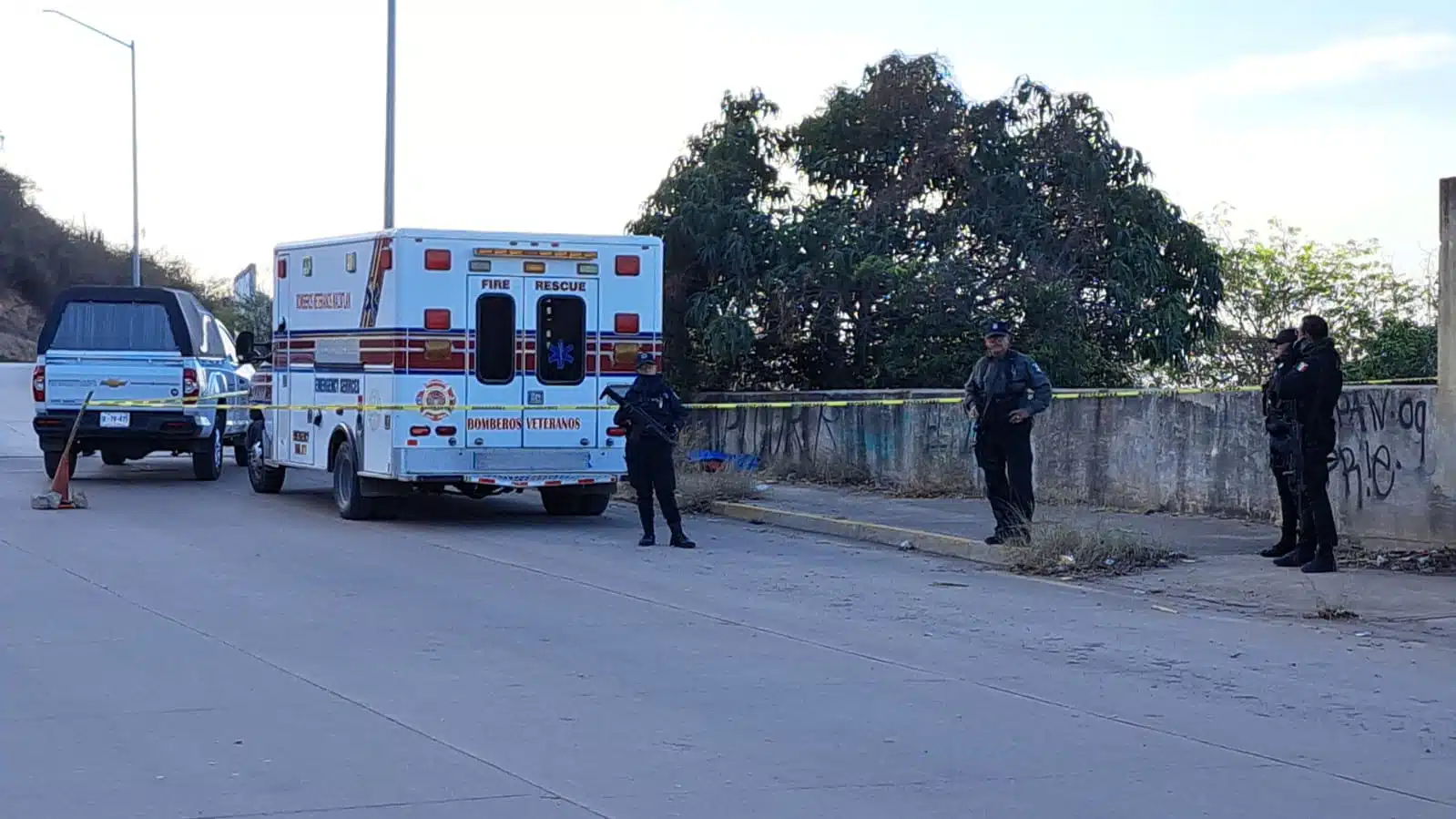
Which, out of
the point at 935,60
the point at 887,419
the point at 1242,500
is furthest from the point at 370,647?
the point at 935,60

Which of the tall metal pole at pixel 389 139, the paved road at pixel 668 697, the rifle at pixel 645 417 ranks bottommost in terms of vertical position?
the paved road at pixel 668 697

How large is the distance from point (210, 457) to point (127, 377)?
1653 millimetres

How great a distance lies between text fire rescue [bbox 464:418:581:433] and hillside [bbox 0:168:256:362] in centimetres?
4850

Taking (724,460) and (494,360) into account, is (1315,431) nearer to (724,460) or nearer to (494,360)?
(494,360)

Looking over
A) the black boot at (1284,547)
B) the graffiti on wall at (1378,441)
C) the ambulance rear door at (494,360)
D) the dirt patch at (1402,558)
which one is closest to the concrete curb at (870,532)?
the black boot at (1284,547)

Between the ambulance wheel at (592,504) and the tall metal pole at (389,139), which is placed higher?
the tall metal pole at (389,139)

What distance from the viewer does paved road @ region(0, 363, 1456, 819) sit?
6.49m

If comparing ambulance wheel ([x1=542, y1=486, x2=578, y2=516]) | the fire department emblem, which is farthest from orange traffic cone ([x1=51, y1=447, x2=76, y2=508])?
ambulance wheel ([x1=542, y1=486, x2=578, y2=516])

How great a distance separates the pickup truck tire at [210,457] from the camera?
73.3 feet

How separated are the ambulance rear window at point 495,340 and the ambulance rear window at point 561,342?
26 cm

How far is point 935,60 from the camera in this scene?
2656 cm

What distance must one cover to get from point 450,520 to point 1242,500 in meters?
7.54

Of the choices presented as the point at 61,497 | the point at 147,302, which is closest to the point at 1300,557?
the point at 61,497

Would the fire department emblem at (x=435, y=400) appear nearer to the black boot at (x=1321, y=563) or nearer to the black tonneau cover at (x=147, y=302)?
the black tonneau cover at (x=147, y=302)
